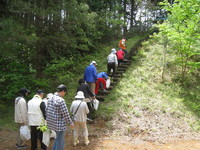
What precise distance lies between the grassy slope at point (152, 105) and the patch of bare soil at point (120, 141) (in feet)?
0.61

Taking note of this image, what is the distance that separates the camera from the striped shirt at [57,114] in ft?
14.9

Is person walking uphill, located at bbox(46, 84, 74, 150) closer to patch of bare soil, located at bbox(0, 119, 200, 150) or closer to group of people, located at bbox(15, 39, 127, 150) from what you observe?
group of people, located at bbox(15, 39, 127, 150)

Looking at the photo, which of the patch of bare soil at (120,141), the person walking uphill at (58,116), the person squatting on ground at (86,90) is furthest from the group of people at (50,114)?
the person squatting on ground at (86,90)

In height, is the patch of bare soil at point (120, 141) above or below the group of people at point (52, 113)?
below

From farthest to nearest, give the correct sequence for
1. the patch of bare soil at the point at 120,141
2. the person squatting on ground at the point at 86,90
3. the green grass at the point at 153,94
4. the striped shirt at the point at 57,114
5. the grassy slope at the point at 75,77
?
the green grass at the point at 153,94, the grassy slope at the point at 75,77, the person squatting on ground at the point at 86,90, the patch of bare soil at the point at 120,141, the striped shirt at the point at 57,114

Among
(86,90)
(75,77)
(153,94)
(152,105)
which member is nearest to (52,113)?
(86,90)

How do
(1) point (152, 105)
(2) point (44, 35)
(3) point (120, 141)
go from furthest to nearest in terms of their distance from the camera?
(2) point (44, 35), (1) point (152, 105), (3) point (120, 141)

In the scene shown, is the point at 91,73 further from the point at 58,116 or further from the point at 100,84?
the point at 58,116

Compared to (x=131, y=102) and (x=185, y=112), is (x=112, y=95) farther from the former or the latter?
(x=185, y=112)

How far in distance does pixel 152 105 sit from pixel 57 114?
6.13 m

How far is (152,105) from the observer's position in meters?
9.40

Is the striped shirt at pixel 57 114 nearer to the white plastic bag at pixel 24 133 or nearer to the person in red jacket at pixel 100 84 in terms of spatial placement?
the white plastic bag at pixel 24 133

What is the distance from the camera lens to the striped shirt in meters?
4.54

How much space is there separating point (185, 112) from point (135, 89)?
296 centimetres
